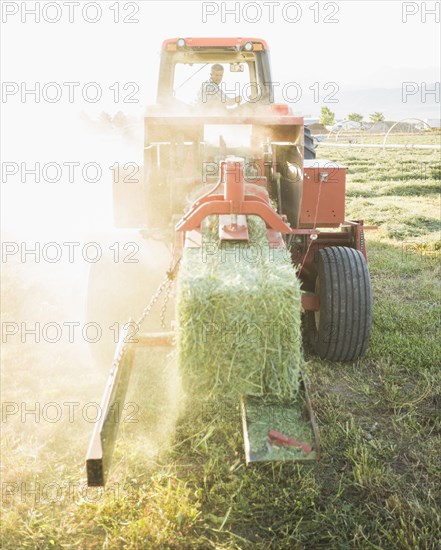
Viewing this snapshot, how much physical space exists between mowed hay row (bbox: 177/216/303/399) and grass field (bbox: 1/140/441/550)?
0.23 metres

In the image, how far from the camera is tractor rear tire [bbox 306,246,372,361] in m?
4.28

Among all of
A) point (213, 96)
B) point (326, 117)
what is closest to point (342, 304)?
point (213, 96)

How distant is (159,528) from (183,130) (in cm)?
278

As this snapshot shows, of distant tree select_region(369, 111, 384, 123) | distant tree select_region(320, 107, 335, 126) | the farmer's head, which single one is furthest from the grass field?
distant tree select_region(369, 111, 384, 123)

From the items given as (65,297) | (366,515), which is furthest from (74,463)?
(65,297)

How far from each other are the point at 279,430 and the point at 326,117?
8193 cm

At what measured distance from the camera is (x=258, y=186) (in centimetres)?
426

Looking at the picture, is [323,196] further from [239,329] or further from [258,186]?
[239,329]

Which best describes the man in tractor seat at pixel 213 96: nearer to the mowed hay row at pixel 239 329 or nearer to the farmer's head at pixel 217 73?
the farmer's head at pixel 217 73

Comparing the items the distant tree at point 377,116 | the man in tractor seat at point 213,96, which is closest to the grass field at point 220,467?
the man in tractor seat at point 213,96

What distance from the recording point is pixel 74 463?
341 cm

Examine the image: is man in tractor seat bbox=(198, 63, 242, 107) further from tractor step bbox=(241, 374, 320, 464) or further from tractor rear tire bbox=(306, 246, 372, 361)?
tractor step bbox=(241, 374, 320, 464)

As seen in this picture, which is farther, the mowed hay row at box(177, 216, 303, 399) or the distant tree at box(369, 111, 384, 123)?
the distant tree at box(369, 111, 384, 123)

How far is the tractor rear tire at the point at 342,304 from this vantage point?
168 inches
